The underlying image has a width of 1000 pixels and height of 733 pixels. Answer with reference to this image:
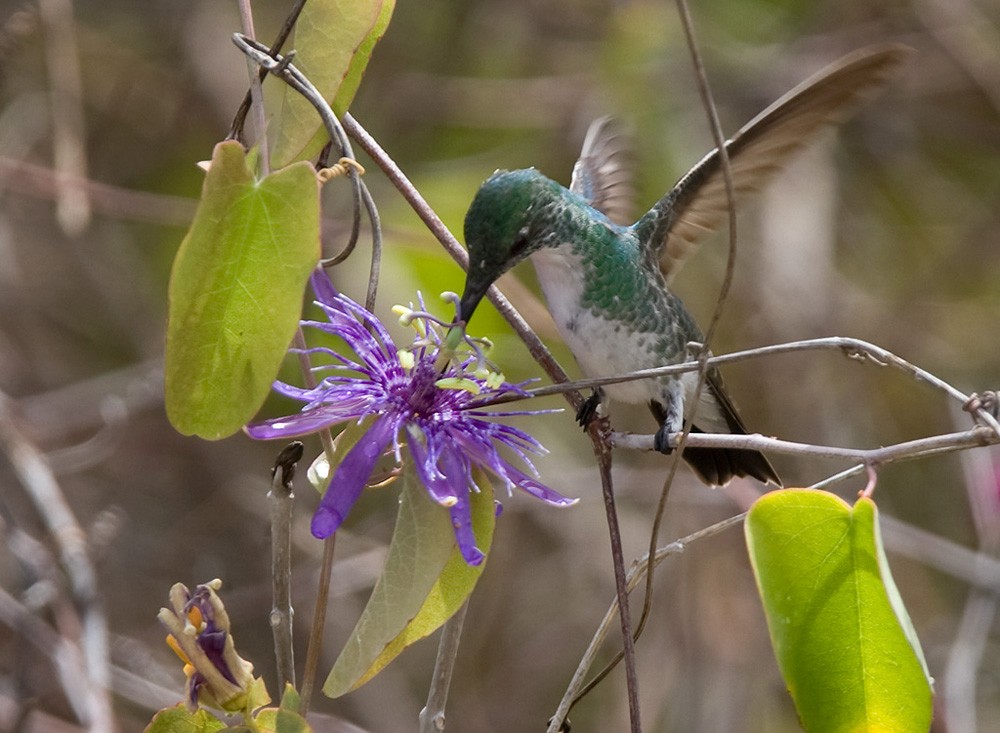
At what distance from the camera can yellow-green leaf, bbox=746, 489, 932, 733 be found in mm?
1243

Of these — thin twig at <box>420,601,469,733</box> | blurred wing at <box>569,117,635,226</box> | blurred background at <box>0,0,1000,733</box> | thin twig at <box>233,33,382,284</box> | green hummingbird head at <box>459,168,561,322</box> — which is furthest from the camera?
blurred background at <box>0,0,1000,733</box>

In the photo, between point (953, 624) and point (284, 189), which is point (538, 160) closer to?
point (953, 624)

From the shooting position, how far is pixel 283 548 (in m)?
1.27

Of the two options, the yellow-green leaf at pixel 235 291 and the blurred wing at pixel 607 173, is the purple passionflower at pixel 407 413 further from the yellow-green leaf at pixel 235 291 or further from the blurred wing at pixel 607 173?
the blurred wing at pixel 607 173

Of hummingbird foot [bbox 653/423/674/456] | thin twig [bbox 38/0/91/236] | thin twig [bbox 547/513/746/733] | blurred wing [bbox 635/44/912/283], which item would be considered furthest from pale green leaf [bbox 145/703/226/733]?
thin twig [bbox 38/0/91/236]

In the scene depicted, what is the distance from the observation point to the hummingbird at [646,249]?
1.65 metres

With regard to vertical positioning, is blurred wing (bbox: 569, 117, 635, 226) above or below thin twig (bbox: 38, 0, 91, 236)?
below

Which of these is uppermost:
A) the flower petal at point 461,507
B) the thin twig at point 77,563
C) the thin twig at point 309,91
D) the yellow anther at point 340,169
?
the thin twig at point 309,91

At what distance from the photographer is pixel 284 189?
117cm

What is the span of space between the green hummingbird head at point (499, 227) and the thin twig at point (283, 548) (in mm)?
339

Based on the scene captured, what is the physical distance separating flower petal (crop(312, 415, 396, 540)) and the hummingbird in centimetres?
25

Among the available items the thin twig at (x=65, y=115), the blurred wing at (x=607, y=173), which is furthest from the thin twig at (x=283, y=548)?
the thin twig at (x=65, y=115)

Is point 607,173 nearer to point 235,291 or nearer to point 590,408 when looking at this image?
point 590,408

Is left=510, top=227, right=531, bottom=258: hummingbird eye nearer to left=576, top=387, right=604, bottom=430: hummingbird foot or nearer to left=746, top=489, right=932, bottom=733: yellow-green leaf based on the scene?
left=576, top=387, right=604, bottom=430: hummingbird foot
